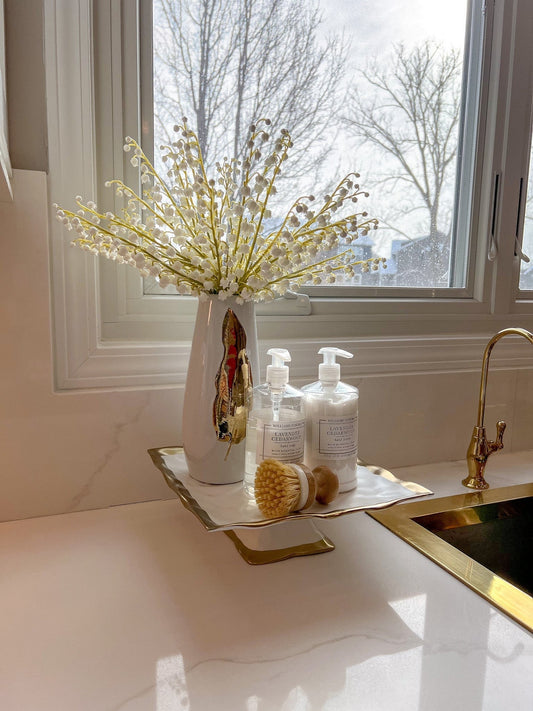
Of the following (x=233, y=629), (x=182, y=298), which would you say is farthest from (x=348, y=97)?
(x=233, y=629)

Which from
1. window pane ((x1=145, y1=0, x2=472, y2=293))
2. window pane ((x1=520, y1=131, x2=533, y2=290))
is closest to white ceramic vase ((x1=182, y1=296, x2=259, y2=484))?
window pane ((x1=145, y1=0, x2=472, y2=293))

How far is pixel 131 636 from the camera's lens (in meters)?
0.58

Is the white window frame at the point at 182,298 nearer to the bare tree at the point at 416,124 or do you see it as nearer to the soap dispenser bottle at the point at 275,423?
the bare tree at the point at 416,124

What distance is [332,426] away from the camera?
0.77 m

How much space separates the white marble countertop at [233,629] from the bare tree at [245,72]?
692 millimetres

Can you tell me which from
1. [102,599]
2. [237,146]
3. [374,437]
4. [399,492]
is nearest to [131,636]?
[102,599]

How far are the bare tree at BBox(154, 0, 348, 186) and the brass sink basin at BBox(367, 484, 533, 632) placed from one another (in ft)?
2.22

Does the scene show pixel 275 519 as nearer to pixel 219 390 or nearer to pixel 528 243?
pixel 219 390

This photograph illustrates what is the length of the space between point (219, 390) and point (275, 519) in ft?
0.64

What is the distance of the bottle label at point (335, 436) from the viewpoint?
30.4 inches

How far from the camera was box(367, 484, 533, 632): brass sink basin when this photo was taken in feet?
2.85

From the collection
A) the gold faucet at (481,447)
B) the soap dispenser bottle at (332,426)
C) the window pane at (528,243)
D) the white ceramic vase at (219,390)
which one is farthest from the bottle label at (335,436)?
the window pane at (528,243)

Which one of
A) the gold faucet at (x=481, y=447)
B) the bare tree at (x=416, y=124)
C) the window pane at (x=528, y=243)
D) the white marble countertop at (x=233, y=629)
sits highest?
the bare tree at (x=416, y=124)

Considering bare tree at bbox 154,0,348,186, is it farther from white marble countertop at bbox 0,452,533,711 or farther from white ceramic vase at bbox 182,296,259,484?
white marble countertop at bbox 0,452,533,711
